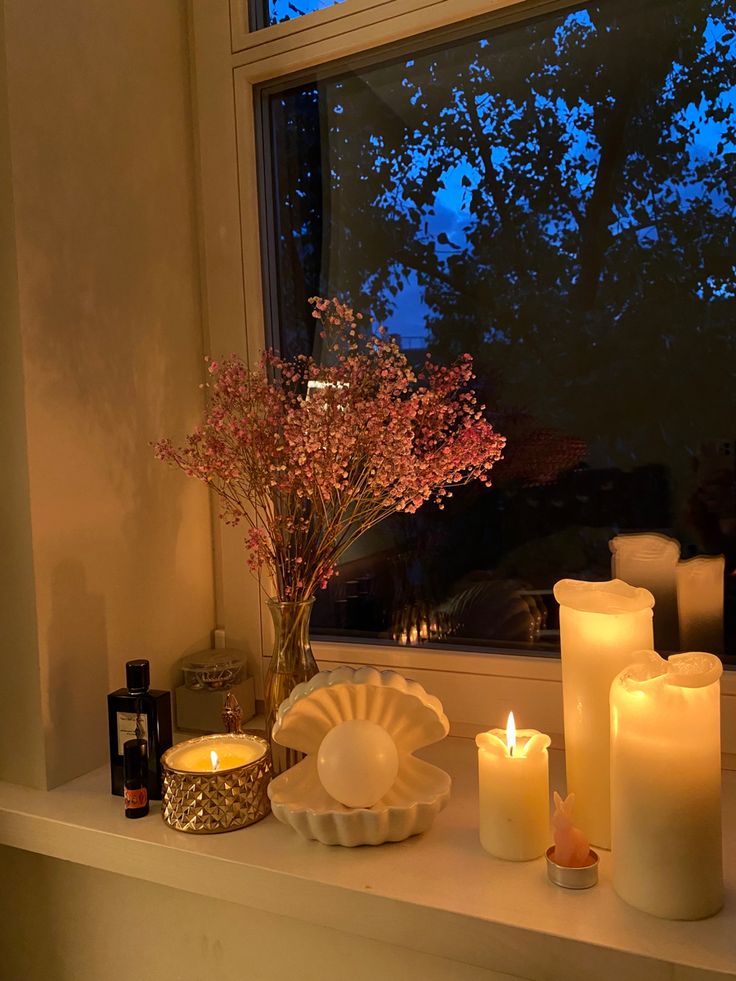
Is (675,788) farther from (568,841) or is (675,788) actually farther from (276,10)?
(276,10)

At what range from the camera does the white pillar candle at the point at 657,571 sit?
49.8 inches

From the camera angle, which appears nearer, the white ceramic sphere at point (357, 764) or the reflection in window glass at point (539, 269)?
the white ceramic sphere at point (357, 764)

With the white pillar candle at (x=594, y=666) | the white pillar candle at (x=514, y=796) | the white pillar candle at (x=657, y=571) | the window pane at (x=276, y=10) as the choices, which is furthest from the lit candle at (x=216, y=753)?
the window pane at (x=276, y=10)

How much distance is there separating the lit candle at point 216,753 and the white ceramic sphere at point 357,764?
0.16 m

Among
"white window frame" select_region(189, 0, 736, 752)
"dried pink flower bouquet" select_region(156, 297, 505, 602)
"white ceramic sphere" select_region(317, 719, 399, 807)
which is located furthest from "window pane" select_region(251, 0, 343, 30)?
"white ceramic sphere" select_region(317, 719, 399, 807)

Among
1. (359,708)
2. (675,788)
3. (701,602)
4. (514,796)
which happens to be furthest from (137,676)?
(701,602)

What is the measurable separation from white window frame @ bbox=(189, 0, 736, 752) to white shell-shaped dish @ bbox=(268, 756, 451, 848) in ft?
0.98

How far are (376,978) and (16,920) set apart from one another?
63cm

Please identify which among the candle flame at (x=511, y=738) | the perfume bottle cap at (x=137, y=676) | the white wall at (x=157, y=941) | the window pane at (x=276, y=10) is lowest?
the white wall at (x=157, y=941)

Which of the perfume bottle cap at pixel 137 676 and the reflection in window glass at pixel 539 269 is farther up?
the reflection in window glass at pixel 539 269

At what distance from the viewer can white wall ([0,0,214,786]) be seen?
1.17 meters

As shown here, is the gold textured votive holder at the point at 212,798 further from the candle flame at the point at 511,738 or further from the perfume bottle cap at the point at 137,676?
the candle flame at the point at 511,738

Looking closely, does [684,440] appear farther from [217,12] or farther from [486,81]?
[217,12]

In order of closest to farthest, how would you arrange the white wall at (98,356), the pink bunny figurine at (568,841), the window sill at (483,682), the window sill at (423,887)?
the window sill at (423,887) → the pink bunny figurine at (568,841) → the white wall at (98,356) → the window sill at (483,682)
